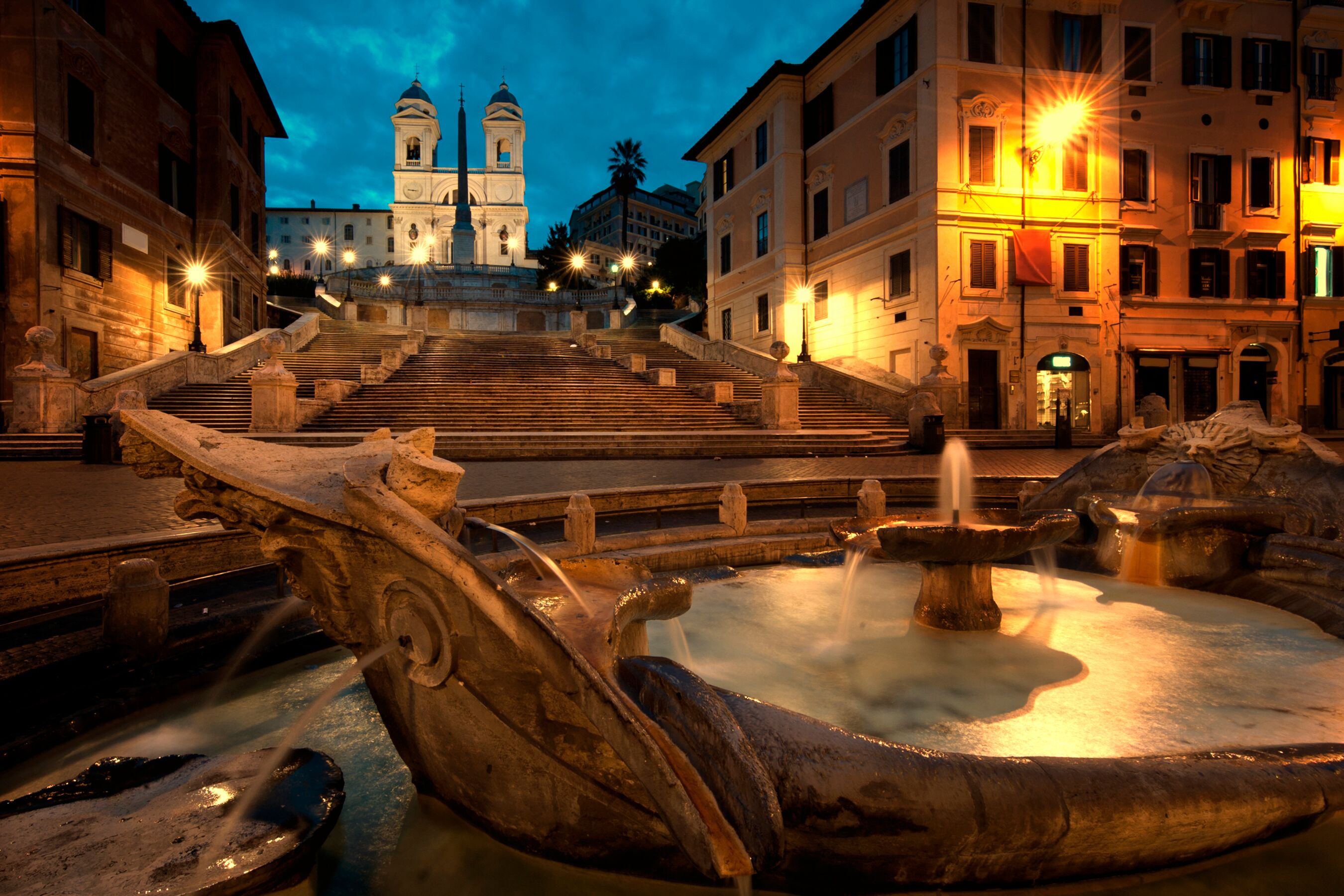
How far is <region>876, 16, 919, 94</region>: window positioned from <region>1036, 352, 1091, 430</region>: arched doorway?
11094mm

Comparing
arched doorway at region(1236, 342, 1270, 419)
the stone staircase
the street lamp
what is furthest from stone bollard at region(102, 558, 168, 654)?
arched doorway at region(1236, 342, 1270, 419)

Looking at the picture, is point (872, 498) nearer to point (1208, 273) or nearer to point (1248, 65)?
point (1208, 273)

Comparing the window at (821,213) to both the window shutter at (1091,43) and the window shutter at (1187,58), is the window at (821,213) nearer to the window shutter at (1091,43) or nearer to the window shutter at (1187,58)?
the window shutter at (1091,43)

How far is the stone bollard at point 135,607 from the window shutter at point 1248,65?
3538 cm

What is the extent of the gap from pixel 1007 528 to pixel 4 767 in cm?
543

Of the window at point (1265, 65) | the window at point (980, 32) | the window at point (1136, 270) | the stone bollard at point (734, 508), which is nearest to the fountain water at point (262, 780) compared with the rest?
the stone bollard at point (734, 508)

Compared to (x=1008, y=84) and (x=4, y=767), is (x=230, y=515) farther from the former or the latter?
(x=1008, y=84)

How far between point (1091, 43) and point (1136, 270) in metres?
8.05

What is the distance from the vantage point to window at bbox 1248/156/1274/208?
26.4 m

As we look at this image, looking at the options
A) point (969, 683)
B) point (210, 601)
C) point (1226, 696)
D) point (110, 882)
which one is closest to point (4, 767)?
point (110, 882)

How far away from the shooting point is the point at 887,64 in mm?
25891

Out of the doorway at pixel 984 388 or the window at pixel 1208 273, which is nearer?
the doorway at pixel 984 388

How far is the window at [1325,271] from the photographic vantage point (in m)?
26.8

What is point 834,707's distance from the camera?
3998 millimetres
